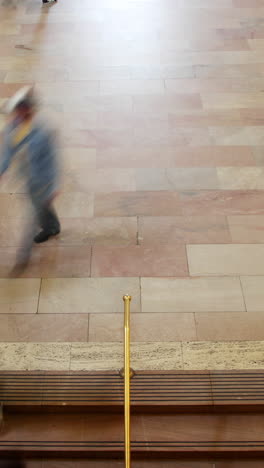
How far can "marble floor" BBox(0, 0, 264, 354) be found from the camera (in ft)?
9.54

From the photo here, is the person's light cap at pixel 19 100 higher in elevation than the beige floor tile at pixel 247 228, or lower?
higher

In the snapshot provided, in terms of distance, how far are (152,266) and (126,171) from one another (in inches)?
A: 37.9

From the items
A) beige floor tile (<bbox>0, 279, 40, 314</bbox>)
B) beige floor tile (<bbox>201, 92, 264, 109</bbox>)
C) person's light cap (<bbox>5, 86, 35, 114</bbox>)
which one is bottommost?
beige floor tile (<bbox>0, 279, 40, 314</bbox>)

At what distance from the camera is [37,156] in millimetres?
2760

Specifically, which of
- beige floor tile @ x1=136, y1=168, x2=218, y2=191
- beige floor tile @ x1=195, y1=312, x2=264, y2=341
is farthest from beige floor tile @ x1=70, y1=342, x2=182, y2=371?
beige floor tile @ x1=136, y1=168, x2=218, y2=191

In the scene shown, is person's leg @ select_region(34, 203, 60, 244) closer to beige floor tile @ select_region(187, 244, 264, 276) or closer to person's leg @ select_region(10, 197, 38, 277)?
person's leg @ select_region(10, 197, 38, 277)

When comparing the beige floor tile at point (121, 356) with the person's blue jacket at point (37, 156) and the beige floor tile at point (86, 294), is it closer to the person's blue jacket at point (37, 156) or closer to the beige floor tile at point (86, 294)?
the beige floor tile at point (86, 294)

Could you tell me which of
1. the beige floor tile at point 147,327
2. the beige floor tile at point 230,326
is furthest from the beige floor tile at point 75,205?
the beige floor tile at point 230,326

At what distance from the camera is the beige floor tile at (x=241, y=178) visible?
358cm

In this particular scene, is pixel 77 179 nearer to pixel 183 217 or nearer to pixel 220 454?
pixel 183 217

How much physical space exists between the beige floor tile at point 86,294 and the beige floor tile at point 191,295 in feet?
0.33

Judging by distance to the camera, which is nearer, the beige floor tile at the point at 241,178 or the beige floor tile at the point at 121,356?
the beige floor tile at the point at 121,356

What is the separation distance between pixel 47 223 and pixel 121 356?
1.08 metres

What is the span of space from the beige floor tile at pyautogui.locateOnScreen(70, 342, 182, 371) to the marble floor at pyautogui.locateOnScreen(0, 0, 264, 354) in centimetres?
2
